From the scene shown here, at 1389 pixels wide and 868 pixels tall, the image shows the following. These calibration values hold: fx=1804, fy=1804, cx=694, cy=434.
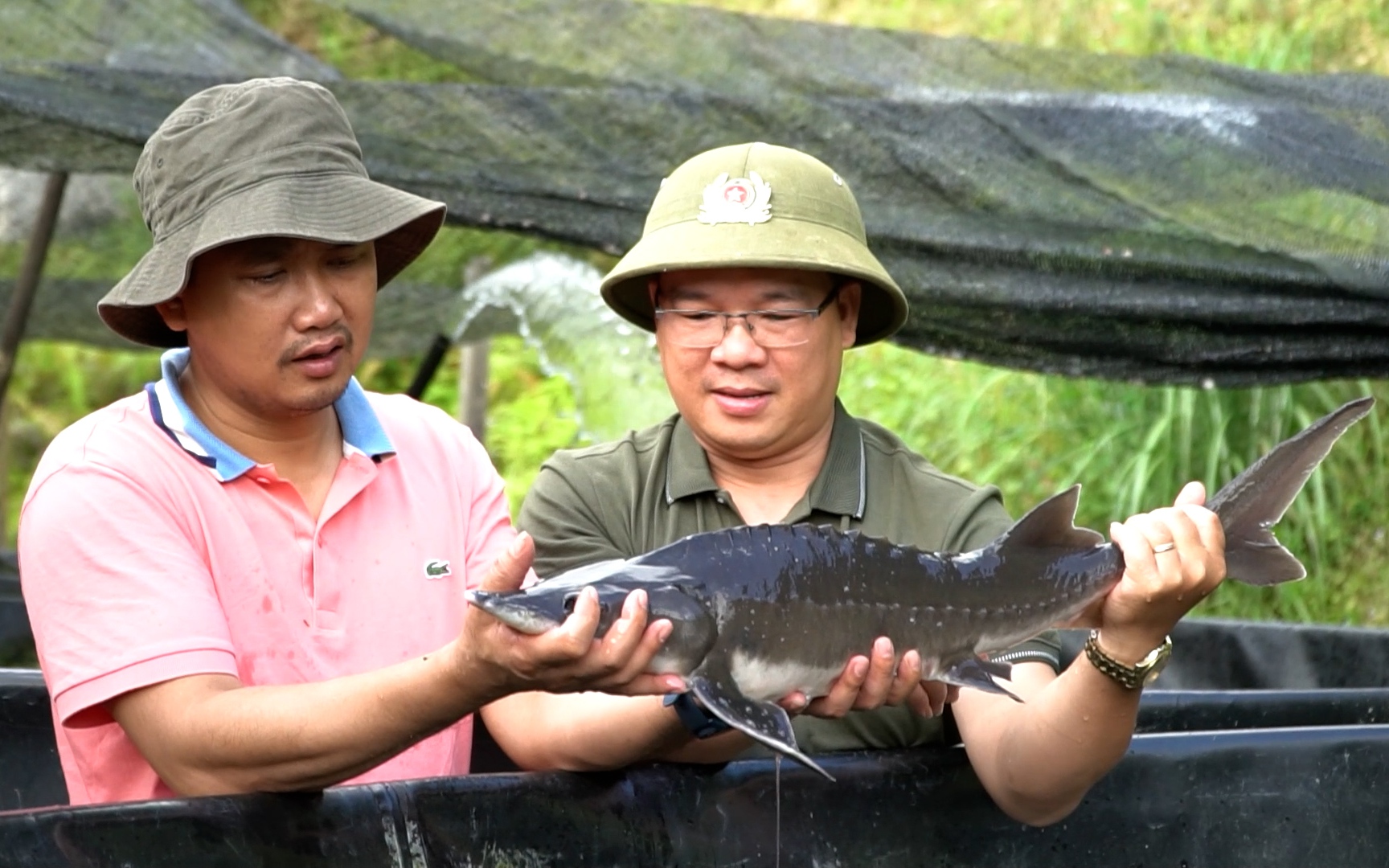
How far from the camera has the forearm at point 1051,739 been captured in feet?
8.39

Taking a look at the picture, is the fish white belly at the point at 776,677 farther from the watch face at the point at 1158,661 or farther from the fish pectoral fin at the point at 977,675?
the watch face at the point at 1158,661

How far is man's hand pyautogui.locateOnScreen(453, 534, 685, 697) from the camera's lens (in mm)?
2051

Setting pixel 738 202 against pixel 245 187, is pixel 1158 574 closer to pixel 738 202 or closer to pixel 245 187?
pixel 738 202

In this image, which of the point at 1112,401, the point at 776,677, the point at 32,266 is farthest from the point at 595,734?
the point at 1112,401

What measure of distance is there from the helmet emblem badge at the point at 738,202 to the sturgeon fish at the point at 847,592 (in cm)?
59

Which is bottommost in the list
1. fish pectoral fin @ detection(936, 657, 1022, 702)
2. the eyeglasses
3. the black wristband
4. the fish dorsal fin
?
the black wristband

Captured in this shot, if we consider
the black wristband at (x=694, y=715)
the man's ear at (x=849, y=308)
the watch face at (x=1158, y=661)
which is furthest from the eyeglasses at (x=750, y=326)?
the watch face at (x=1158, y=661)

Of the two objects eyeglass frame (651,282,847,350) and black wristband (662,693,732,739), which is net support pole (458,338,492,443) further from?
black wristband (662,693,732,739)

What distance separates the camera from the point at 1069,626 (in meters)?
2.68

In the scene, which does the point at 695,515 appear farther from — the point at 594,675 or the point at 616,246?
the point at 616,246

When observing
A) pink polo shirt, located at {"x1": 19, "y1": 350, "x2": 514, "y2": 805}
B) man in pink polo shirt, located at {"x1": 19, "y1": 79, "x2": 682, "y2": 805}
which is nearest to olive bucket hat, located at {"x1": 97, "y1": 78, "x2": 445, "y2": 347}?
man in pink polo shirt, located at {"x1": 19, "y1": 79, "x2": 682, "y2": 805}

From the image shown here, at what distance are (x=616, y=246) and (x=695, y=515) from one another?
1320 mm

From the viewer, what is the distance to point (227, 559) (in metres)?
2.44

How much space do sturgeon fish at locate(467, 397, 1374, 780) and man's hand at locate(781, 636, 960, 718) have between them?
0.06 feet
